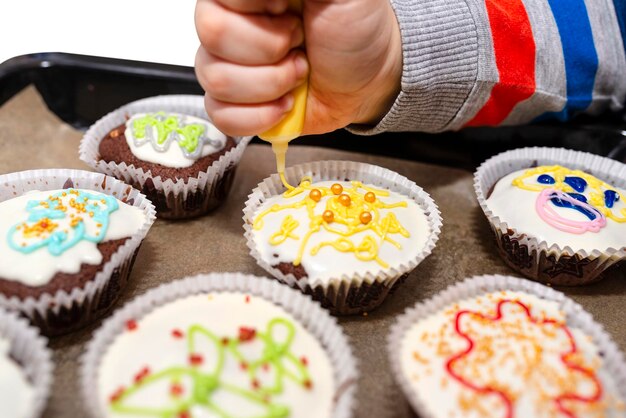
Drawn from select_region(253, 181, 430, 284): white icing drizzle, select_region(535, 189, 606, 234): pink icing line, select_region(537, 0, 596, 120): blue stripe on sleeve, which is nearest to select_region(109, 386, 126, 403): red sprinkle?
select_region(253, 181, 430, 284): white icing drizzle

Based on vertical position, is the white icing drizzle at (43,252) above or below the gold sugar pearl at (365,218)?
above

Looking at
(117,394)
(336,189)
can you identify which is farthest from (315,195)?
(117,394)

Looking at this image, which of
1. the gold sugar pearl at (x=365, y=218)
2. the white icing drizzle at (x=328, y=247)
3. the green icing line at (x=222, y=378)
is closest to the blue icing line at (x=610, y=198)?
the white icing drizzle at (x=328, y=247)

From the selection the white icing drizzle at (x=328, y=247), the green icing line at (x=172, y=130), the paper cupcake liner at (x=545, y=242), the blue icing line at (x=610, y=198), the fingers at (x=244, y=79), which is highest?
the fingers at (x=244, y=79)

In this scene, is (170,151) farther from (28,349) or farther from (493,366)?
(493,366)

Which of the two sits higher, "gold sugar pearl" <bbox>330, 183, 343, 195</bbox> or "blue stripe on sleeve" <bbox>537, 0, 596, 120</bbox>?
"blue stripe on sleeve" <bbox>537, 0, 596, 120</bbox>

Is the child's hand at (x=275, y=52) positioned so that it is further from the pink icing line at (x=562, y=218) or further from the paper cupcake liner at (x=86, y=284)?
the pink icing line at (x=562, y=218)

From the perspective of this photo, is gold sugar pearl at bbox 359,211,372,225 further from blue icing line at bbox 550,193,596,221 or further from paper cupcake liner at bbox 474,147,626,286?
blue icing line at bbox 550,193,596,221
